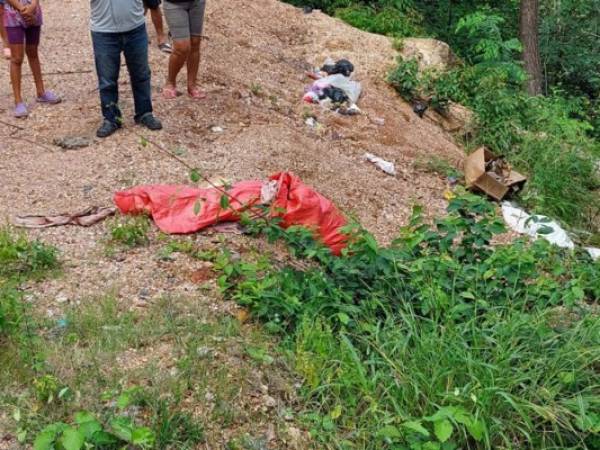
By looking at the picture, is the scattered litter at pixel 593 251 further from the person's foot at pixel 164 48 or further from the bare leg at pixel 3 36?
the bare leg at pixel 3 36

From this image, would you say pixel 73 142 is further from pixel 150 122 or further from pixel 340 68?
pixel 340 68

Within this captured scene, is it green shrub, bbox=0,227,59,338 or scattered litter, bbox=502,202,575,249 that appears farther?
scattered litter, bbox=502,202,575,249

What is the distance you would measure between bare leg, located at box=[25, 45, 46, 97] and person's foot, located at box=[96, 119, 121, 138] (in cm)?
88

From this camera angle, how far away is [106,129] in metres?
5.52

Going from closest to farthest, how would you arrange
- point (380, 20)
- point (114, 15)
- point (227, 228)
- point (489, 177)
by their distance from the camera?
point (227, 228) < point (114, 15) < point (489, 177) < point (380, 20)

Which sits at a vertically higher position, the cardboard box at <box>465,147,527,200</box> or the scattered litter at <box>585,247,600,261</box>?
the cardboard box at <box>465,147,527,200</box>

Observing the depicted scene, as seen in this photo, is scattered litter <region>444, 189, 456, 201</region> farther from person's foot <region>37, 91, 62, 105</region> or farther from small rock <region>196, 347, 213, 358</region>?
person's foot <region>37, 91, 62, 105</region>

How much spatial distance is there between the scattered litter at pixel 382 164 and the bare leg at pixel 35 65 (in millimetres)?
2937

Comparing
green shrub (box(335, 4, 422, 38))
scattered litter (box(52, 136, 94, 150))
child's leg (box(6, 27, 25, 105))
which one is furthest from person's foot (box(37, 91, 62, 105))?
green shrub (box(335, 4, 422, 38))

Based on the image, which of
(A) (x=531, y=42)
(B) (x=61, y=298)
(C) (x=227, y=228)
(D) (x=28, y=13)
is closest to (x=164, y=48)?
(D) (x=28, y=13)

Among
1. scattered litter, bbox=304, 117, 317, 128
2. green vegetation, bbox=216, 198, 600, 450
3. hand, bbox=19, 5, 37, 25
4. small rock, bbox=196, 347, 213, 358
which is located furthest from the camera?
scattered litter, bbox=304, 117, 317, 128

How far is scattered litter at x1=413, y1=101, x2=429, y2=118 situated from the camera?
791cm

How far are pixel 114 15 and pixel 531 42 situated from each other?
7.99 m

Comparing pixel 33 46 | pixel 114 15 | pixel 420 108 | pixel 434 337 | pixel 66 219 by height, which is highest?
pixel 114 15
